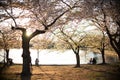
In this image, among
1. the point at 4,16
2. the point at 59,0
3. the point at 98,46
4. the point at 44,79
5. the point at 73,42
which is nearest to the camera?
the point at 44,79

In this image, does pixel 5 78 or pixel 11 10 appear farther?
pixel 11 10

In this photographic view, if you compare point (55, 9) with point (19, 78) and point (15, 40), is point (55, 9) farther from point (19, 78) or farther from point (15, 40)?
point (15, 40)

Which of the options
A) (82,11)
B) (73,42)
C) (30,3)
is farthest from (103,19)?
(73,42)

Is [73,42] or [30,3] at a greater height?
[30,3]

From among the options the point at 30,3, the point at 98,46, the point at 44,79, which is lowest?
the point at 44,79

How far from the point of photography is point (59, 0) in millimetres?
18578

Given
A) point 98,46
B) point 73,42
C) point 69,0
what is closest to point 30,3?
point 69,0

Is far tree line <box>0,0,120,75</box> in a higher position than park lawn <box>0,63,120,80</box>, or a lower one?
higher

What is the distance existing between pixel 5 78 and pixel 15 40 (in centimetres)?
1912

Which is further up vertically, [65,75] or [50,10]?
[50,10]

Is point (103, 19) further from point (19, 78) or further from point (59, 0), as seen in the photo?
point (19, 78)

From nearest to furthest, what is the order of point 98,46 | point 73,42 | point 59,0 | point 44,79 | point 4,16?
point 44,79 → point 59,0 → point 4,16 → point 73,42 → point 98,46

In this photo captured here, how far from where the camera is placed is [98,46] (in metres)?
40.0

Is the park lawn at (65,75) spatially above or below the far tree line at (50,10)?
below
